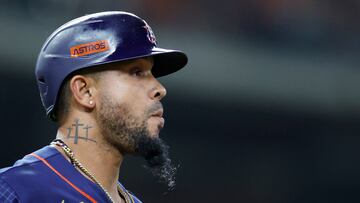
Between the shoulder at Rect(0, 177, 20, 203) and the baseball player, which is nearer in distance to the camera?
the shoulder at Rect(0, 177, 20, 203)

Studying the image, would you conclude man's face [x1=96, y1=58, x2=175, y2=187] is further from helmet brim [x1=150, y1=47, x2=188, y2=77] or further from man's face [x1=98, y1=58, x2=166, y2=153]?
helmet brim [x1=150, y1=47, x2=188, y2=77]

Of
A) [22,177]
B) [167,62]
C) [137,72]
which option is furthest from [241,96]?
[22,177]

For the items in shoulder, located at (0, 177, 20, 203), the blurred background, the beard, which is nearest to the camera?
shoulder, located at (0, 177, 20, 203)

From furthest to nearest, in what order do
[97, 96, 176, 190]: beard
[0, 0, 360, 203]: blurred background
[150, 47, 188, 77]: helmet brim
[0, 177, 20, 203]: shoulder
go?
[0, 0, 360, 203]: blurred background → [150, 47, 188, 77]: helmet brim → [97, 96, 176, 190]: beard → [0, 177, 20, 203]: shoulder

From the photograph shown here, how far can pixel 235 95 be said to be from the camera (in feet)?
23.4

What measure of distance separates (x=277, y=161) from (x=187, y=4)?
5.96 ft

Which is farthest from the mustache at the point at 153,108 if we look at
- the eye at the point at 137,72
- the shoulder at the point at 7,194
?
the shoulder at the point at 7,194

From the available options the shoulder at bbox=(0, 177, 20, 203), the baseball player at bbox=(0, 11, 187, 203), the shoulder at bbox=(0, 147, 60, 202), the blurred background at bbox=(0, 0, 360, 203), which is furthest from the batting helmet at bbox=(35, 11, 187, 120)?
the blurred background at bbox=(0, 0, 360, 203)

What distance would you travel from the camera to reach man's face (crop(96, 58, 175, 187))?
244 cm

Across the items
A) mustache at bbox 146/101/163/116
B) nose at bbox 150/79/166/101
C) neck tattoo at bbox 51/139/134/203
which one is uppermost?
nose at bbox 150/79/166/101

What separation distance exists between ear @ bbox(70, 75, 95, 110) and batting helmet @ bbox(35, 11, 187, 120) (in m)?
0.04

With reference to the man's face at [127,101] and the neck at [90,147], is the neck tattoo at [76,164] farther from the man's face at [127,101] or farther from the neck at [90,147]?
the man's face at [127,101]

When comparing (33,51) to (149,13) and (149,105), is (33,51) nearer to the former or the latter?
(149,13)

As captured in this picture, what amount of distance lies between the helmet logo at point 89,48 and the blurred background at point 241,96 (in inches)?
159
